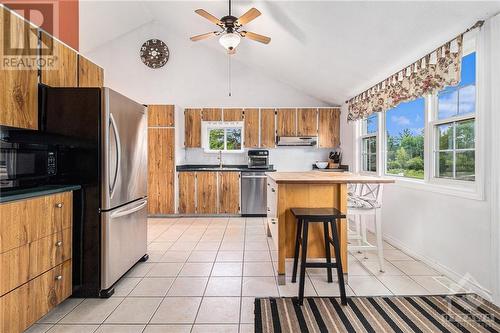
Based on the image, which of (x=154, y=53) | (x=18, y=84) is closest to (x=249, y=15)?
(x=18, y=84)

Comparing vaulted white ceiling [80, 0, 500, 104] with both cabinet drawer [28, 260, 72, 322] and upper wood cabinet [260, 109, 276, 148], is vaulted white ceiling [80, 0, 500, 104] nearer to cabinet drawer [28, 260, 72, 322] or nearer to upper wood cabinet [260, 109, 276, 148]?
upper wood cabinet [260, 109, 276, 148]

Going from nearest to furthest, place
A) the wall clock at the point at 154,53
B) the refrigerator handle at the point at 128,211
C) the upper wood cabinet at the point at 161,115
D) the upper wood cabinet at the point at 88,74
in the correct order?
the refrigerator handle at the point at 128,211 < the upper wood cabinet at the point at 88,74 < the upper wood cabinet at the point at 161,115 < the wall clock at the point at 154,53

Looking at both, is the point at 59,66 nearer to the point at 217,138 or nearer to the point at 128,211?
the point at 128,211

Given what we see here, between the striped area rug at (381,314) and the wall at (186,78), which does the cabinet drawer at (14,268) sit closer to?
the striped area rug at (381,314)

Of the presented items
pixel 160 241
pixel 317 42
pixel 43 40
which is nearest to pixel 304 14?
pixel 317 42

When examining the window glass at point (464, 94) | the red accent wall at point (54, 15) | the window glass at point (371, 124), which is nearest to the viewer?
the window glass at point (464, 94)

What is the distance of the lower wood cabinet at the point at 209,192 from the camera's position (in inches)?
194

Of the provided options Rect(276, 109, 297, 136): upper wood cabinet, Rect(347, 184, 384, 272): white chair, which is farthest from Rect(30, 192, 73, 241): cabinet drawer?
Rect(276, 109, 297, 136): upper wood cabinet

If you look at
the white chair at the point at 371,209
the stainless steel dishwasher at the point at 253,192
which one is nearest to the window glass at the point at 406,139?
the white chair at the point at 371,209

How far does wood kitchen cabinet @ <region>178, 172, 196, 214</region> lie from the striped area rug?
3.16 meters

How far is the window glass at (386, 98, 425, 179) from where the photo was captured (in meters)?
3.03

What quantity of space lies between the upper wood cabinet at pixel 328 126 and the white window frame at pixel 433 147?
1361mm

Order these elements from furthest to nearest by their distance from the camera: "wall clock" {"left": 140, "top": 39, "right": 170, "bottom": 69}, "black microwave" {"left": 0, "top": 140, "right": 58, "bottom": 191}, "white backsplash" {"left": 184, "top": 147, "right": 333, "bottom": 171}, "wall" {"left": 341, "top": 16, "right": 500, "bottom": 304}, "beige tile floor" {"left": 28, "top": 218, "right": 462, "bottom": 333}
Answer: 1. "white backsplash" {"left": 184, "top": 147, "right": 333, "bottom": 171}
2. "wall clock" {"left": 140, "top": 39, "right": 170, "bottom": 69}
3. "wall" {"left": 341, "top": 16, "right": 500, "bottom": 304}
4. "beige tile floor" {"left": 28, "top": 218, "right": 462, "bottom": 333}
5. "black microwave" {"left": 0, "top": 140, "right": 58, "bottom": 191}

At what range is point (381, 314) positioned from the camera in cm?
186
